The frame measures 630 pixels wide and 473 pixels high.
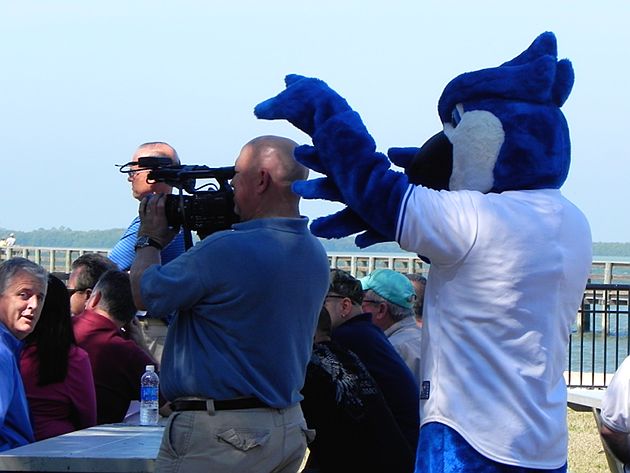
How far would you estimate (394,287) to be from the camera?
6.75 meters

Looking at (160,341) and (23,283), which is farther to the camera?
(160,341)

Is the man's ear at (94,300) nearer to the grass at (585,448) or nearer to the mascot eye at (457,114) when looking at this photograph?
the mascot eye at (457,114)

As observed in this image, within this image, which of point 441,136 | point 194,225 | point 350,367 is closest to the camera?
point 441,136

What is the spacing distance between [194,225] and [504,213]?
127 centimetres

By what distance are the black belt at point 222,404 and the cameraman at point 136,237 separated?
4.86 feet

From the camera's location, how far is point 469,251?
3.00m

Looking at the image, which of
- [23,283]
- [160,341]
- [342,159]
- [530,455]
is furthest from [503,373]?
[160,341]

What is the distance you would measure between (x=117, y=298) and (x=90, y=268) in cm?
76

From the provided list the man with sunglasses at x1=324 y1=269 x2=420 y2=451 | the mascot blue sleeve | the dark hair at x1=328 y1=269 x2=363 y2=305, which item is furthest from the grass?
the mascot blue sleeve

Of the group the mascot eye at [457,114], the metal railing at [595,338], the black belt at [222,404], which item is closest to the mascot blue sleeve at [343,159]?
the mascot eye at [457,114]

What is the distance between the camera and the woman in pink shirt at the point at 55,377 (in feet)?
18.1

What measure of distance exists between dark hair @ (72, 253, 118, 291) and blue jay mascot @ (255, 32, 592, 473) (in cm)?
377

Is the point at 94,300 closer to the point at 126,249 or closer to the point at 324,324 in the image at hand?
the point at 126,249

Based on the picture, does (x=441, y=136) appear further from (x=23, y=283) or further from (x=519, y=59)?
(x=23, y=283)
